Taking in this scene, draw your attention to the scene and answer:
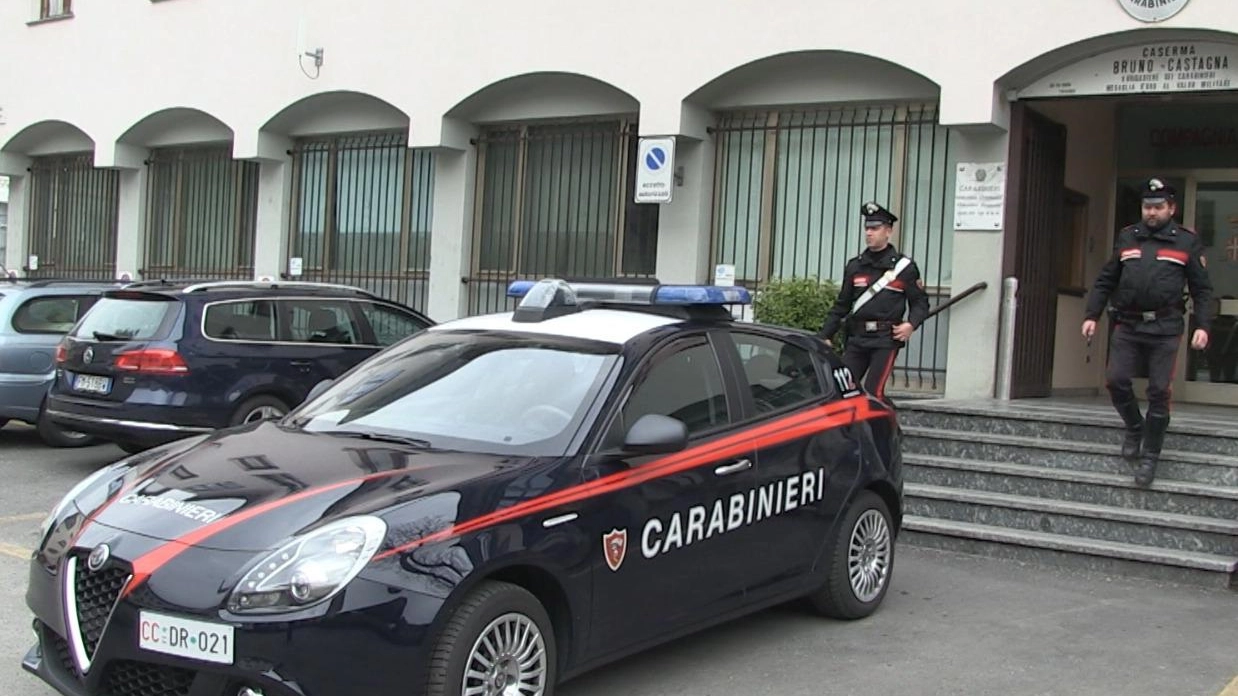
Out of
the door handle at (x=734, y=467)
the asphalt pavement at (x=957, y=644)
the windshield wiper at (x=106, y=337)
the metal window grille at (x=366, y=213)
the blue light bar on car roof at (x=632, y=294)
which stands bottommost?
the asphalt pavement at (x=957, y=644)

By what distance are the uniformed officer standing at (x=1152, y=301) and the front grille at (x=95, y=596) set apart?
5658 mm

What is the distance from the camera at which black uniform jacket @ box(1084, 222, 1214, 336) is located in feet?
23.6

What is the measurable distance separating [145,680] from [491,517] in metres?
1.19

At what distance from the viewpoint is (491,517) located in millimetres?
4094

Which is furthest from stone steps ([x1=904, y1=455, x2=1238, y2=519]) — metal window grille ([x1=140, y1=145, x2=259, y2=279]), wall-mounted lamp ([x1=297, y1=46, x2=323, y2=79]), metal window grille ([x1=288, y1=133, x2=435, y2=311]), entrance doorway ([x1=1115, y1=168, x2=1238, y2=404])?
metal window grille ([x1=140, y1=145, x2=259, y2=279])

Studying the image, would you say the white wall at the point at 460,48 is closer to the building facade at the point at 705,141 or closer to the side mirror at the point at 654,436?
the building facade at the point at 705,141

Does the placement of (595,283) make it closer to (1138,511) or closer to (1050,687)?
(1050,687)

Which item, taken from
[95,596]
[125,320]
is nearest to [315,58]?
[125,320]

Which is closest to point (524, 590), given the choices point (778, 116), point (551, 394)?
point (551, 394)

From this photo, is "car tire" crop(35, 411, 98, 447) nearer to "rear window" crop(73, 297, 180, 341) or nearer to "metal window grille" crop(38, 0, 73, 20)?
"rear window" crop(73, 297, 180, 341)

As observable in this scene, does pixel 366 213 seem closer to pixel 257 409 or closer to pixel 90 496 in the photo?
pixel 257 409

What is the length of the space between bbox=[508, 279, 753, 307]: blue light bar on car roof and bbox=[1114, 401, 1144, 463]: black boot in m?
3.04

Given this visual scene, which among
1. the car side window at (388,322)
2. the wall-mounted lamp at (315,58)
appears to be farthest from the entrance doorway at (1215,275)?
the wall-mounted lamp at (315,58)

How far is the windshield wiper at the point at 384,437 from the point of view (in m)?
4.62
